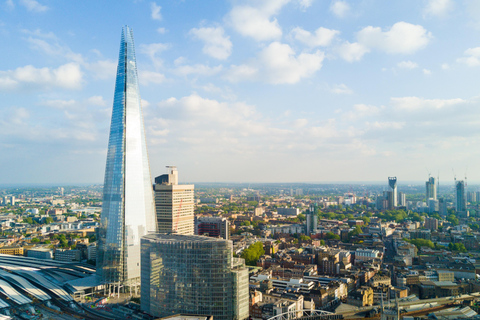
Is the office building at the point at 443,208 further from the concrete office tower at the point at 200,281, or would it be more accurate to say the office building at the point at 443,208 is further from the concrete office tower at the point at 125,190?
Result: the concrete office tower at the point at 200,281

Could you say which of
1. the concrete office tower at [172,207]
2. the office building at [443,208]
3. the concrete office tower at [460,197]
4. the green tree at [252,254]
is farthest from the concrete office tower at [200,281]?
the concrete office tower at [460,197]

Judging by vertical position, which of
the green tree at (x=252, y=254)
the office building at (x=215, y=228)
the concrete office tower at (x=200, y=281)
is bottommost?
the green tree at (x=252, y=254)

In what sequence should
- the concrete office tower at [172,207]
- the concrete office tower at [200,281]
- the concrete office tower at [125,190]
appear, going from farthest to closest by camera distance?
the concrete office tower at [172,207], the concrete office tower at [125,190], the concrete office tower at [200,281]

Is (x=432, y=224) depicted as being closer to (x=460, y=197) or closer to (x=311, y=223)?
(x=311, y=223)

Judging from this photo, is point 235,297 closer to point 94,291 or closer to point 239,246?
point 94,291

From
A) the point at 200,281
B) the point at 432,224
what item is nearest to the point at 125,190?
the point at 200,281

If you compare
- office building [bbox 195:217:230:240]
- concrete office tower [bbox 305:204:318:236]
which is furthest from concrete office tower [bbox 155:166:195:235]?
concrete office tower [bbox 305:204:318:236]

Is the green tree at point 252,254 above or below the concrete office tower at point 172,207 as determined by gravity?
below

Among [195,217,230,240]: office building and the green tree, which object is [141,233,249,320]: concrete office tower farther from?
[195,217,230,240]: office building
